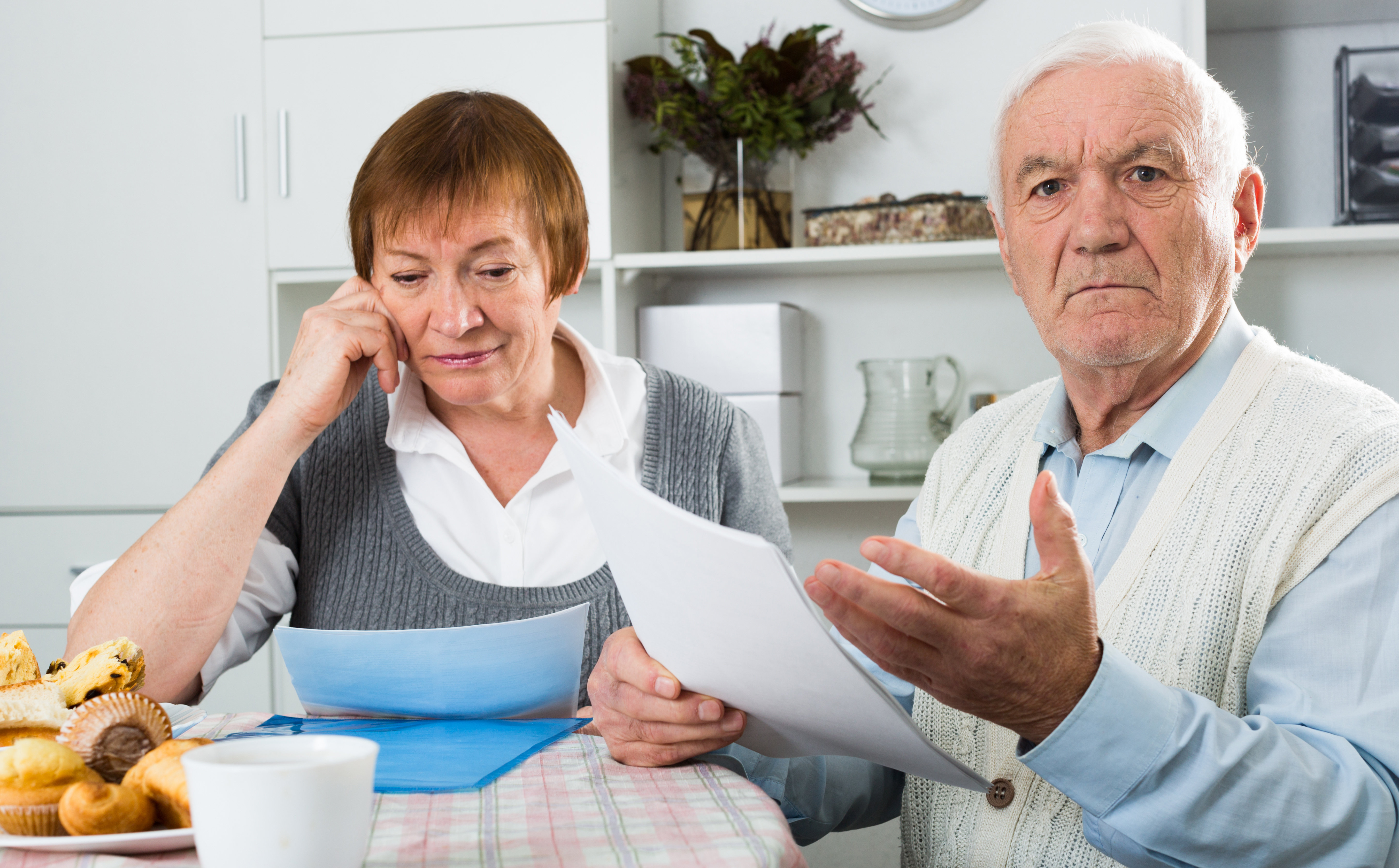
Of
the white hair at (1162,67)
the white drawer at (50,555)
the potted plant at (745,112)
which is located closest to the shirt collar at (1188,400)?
the white hair at (1162,67)

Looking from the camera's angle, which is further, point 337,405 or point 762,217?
point 762,217

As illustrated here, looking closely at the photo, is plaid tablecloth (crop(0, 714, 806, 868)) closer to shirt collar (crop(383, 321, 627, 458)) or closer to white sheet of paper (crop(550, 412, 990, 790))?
white sheet of paper (crop(550, 412, 990, 790))

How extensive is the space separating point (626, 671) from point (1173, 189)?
0.61 m

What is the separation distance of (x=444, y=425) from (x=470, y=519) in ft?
0.43

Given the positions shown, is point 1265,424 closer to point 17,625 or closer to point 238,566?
point 238,566

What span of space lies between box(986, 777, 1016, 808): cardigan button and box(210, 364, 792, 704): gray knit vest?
42 centimetres

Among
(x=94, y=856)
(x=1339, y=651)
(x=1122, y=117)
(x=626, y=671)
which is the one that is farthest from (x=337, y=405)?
(x=1339, y=651)

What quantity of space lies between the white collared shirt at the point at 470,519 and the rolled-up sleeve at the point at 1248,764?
610 mm

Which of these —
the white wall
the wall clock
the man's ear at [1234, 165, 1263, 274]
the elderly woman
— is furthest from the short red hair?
the white wall

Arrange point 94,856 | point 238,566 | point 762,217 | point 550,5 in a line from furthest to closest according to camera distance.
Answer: point 762,217, point 550,5, point 238,566, point 94,856

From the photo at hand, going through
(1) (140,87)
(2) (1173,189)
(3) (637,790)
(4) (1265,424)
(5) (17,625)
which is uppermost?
(1) (140,87)

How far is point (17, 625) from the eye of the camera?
6.95 ft

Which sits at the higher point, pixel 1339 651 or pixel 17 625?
pixel 1339 651

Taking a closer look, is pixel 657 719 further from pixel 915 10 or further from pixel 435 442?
pixel 915 10
